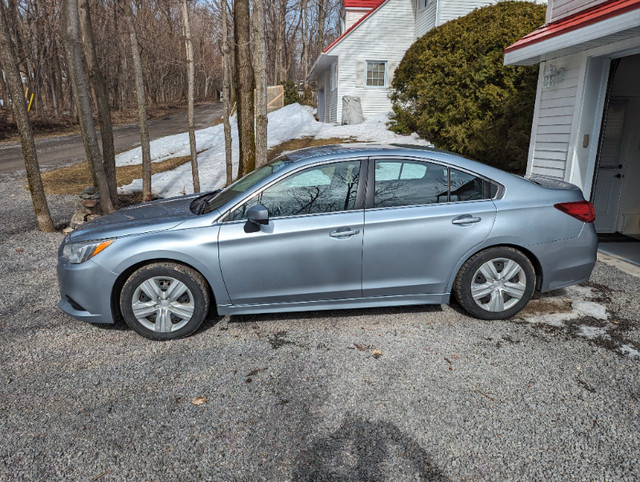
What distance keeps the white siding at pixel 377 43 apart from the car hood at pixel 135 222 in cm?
1949

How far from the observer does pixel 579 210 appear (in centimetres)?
419

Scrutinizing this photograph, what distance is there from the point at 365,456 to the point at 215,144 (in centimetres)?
1836

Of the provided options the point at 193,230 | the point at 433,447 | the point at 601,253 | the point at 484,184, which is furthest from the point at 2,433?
the point at 601,253

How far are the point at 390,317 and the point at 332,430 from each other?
1793mm

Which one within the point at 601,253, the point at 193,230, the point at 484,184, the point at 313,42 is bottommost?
the point at 601,253

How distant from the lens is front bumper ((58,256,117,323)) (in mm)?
3738

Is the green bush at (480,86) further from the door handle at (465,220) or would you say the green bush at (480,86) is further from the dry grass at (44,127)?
the dry grass at (44,127)

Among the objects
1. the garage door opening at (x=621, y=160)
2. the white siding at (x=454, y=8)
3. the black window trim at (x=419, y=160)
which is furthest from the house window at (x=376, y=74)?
the black window trim at (x=419, y=160)

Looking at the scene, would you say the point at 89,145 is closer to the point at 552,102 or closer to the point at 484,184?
the point at 484,184

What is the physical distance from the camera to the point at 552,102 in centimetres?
727

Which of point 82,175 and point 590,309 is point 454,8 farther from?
point 590,309

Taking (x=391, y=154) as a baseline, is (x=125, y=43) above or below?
above

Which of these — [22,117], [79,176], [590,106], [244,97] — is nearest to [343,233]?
[590,106]

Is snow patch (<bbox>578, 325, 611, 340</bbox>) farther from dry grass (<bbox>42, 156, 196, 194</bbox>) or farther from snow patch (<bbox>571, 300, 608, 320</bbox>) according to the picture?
dry grass (<bbox>42, 156, 196, 194</bbox>)
